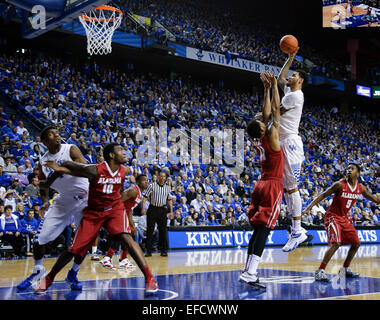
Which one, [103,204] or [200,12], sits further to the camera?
[200,12]

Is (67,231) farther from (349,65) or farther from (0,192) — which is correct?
(349,65)

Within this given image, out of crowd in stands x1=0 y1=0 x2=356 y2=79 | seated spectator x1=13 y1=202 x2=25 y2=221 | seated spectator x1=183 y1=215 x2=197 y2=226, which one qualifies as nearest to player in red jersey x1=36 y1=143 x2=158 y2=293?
seated spectator x1=13 y1=202 x2=25 y2=221

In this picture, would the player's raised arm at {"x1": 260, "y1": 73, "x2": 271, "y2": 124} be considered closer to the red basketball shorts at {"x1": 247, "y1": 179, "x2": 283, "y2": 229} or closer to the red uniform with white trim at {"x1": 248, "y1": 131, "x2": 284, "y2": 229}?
the red uniform with white trim at {"x1": 248, "y1": 131, "x2": 284, "y2": 229}

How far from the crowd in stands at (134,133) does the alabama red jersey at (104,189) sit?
5.77m

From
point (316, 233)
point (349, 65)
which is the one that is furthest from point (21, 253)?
point (349, 65)

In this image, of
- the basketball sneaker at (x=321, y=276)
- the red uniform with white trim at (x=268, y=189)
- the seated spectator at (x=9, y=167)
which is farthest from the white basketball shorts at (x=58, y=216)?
the seated spectator at (x=9, y=167)

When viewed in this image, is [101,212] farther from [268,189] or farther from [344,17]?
[344,17]

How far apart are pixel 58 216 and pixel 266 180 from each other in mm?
2659

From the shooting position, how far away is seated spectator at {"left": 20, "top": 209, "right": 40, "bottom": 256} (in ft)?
34.9

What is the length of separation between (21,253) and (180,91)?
46.3 ft

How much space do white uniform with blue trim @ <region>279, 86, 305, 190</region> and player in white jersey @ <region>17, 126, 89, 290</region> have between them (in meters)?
2.67

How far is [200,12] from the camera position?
28188 mm

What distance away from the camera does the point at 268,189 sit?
5.84 meters
